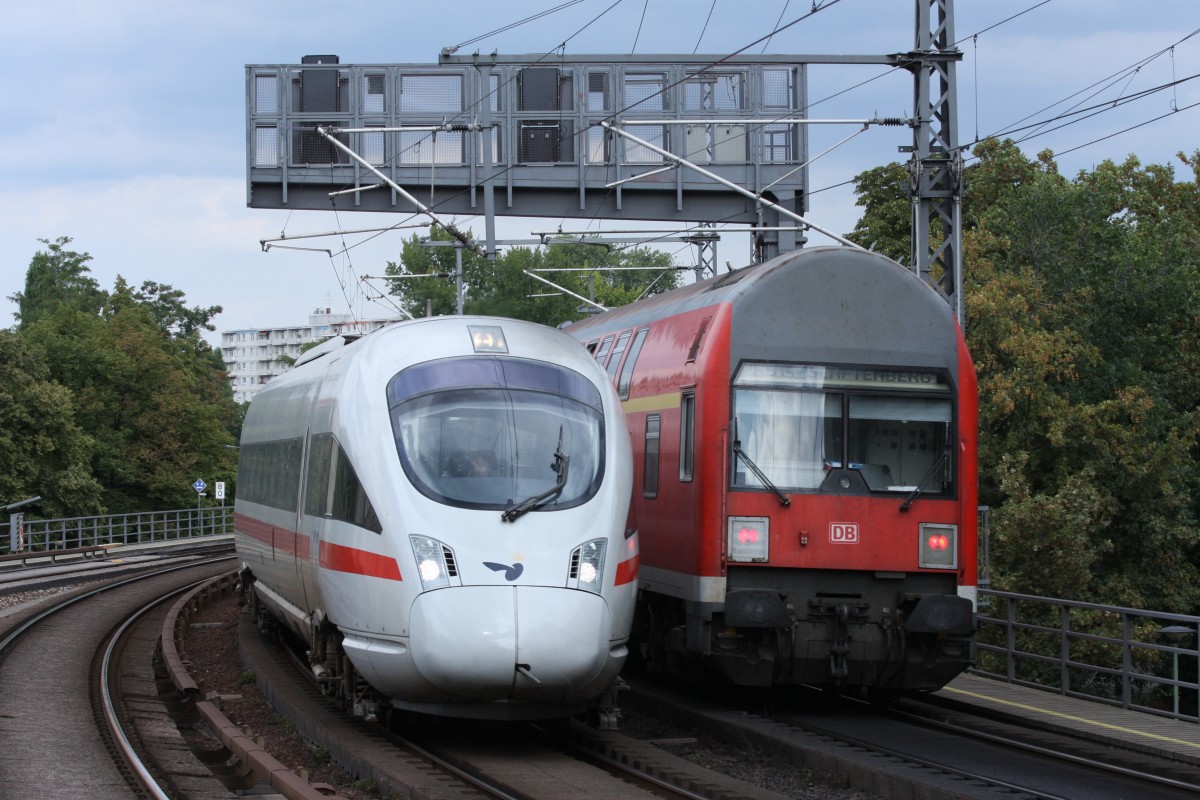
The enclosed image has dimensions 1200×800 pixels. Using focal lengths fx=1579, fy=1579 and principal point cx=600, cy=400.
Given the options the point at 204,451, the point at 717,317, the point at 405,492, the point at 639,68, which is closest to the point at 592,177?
the point at 639,68

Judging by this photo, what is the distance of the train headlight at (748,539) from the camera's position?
12.4 metres

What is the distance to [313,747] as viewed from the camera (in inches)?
476

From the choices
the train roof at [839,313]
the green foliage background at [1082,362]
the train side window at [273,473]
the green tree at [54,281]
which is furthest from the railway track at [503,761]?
the green tree at [54,281]

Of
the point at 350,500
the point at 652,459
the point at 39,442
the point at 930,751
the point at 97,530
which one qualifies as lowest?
the point at 97,530

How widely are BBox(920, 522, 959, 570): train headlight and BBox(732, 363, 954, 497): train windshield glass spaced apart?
290 millimetres

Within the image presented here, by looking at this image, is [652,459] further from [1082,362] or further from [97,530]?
[97,530]

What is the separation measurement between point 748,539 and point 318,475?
11.3 feet

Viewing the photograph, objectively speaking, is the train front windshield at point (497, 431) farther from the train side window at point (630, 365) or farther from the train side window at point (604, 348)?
the train side window at point (604, 348)

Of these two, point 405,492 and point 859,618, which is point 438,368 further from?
point 859,618

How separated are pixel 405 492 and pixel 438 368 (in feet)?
3.83

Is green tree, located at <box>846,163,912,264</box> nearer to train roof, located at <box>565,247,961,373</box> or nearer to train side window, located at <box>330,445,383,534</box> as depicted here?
train roof, located at <box>565,247,961,373</box>

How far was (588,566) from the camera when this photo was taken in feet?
34.8

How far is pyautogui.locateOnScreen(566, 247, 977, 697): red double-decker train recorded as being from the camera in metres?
12.4

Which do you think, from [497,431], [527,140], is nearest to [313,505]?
[497,431]
